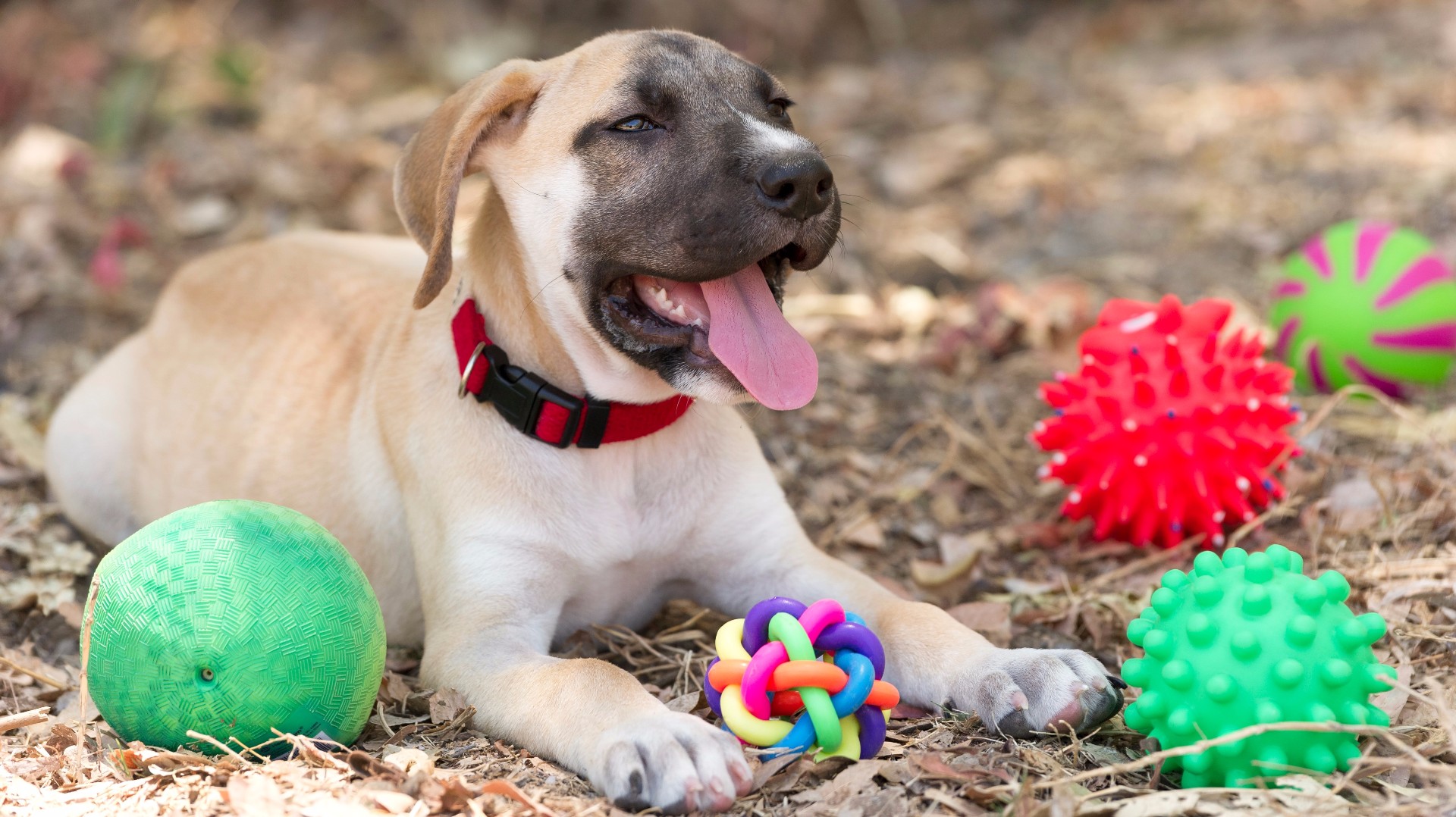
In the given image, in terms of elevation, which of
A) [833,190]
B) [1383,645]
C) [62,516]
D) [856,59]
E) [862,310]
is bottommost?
[62,516]

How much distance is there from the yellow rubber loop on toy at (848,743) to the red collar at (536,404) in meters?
1.09

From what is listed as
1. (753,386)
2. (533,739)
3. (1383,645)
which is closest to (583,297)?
(753,386)

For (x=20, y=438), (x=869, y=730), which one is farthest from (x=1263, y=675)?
(x=20, y=438)

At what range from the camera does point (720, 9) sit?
10.1 metres

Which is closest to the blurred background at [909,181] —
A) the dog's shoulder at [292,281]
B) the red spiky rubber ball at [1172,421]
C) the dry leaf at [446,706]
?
the dog's shoulder at [292,281]

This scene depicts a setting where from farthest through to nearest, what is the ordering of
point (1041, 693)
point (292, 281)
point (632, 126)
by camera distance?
point (292, 281)
point (632, 126)
point (1041, 693)

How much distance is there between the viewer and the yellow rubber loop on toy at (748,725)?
9.32 feet

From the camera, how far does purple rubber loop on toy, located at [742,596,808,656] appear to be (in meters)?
2.94

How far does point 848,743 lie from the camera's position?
291 cm

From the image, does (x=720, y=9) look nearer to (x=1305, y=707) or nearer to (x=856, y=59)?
(x=856, y=59)

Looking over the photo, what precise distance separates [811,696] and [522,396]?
3.96 ft

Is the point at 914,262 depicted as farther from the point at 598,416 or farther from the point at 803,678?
the point at 803,678

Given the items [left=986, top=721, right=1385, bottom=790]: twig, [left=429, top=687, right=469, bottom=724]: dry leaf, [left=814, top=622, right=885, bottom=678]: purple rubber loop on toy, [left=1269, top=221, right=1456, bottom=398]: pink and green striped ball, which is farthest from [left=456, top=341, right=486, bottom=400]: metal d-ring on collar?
[left=1269, top=221, right=1456, bottom=398]: pink and green striped ball

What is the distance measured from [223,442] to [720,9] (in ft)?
21.8
